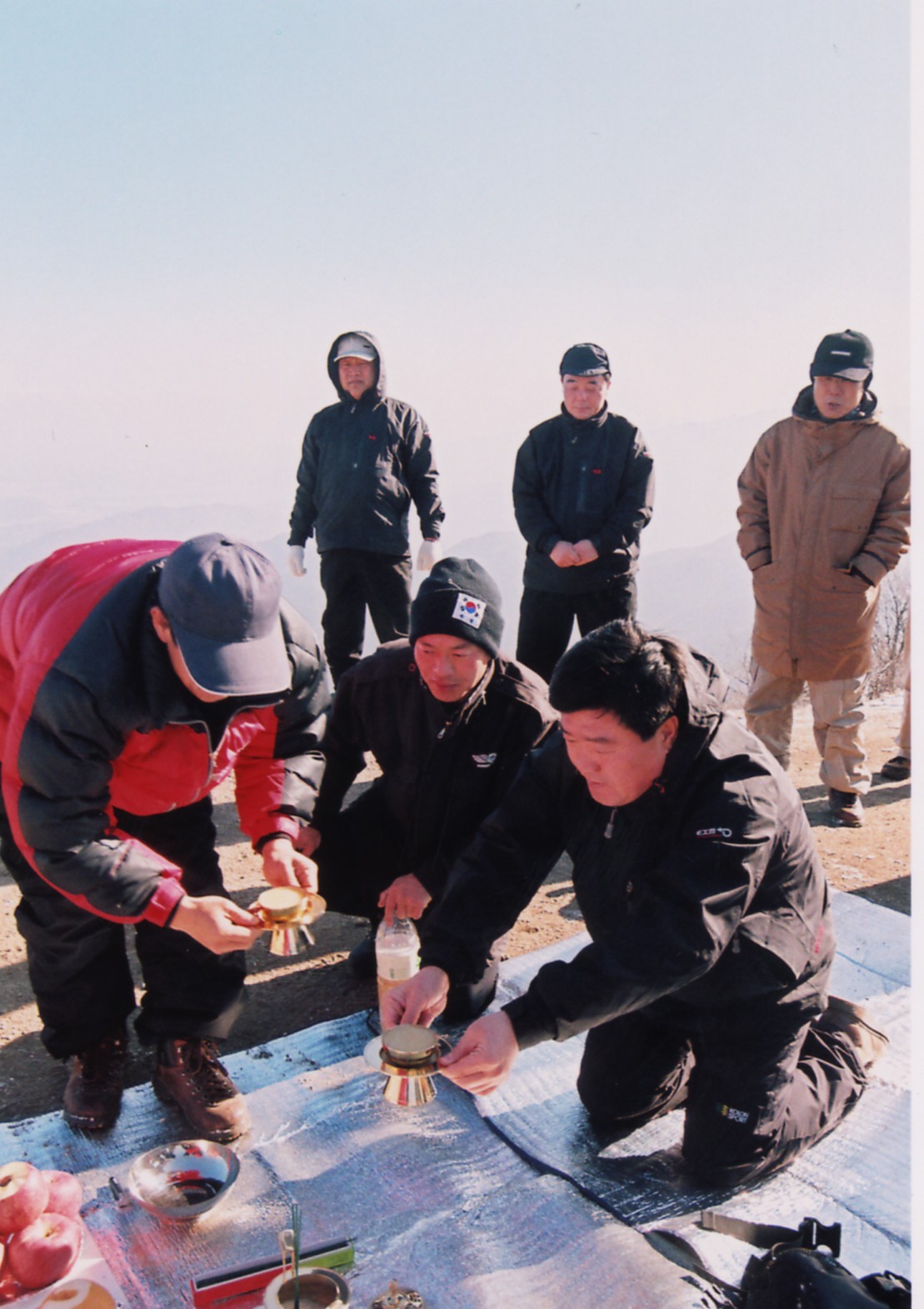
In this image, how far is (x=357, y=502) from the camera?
217 inches

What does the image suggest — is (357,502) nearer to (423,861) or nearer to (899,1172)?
(423,861)

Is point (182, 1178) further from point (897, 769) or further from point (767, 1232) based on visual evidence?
point (897, 769)

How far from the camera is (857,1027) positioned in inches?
106

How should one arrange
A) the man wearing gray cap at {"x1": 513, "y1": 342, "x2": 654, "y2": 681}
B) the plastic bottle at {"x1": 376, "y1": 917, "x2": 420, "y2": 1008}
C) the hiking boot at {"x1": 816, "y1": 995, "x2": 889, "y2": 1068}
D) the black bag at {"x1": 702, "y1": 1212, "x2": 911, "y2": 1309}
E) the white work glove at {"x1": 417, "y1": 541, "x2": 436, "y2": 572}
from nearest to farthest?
the black bag at {"x1": 702, "y1": 1212, "x2": 911, "y2": 1309}
the hiking boot at {"x1": 816, "y1": 995, "x2": 889, "y2": 1068}
the plastic bottle at {"x1": 376, "y1": 917, "x2": 420, "y2": 1008}
the man wearing gray cap at {"x1": 513, "y1": 342, "x2": 654, "y2": 681}
the white work glove at {"x1": 417, "y1": 541, "x2": 436, "y2": 572}

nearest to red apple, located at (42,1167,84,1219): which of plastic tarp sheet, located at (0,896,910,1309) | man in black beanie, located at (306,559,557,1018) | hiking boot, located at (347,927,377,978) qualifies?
plastic tarp sheet, located at (0,896,910,1309)

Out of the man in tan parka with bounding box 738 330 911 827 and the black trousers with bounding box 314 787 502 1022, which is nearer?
the black trousers with bounding box 314 787 502 1022

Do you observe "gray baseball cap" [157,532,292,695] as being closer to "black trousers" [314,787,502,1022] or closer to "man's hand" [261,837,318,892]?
"man's hand" [261,837,318,892]

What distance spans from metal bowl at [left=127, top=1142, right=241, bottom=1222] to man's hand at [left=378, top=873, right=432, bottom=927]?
2.83 feet

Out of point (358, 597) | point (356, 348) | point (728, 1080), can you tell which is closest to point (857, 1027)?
point (728, 1080)

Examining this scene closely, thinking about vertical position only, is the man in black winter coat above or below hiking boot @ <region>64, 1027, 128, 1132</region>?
above

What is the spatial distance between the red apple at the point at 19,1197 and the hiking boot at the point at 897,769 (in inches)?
197

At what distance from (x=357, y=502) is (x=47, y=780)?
3.57 metres

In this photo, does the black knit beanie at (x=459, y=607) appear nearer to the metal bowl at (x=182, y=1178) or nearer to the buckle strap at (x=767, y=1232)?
the metal bowl at (x=182, y=1178)

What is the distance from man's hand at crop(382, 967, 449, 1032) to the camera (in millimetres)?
2236
